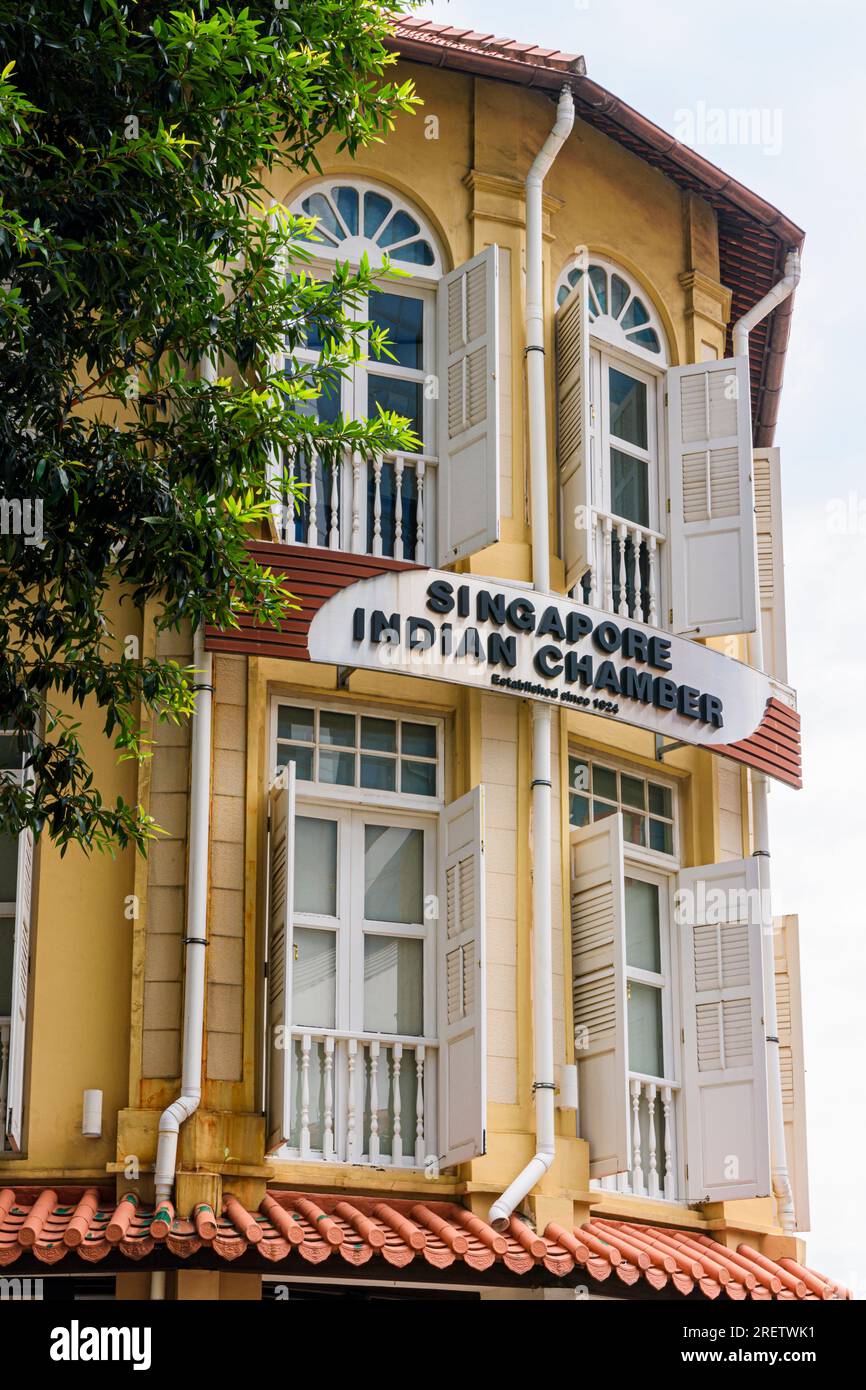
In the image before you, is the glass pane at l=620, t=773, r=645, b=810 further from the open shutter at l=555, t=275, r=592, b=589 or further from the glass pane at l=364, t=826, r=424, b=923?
the glass pane at l=364, t=826, r=424, b=923

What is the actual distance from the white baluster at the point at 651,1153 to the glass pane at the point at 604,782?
6.10ft

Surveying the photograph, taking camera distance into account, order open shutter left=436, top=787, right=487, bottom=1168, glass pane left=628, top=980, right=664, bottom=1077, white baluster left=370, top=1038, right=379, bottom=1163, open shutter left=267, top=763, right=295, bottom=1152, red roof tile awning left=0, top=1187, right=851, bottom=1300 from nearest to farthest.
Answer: red roof tile awning left=0, top=1187, right=851, bottom=1300, open shutter left=267, top=763, right=295, bottom=1152, open shutter left=436, top=787, right=487, bottom=1168, white baluster left=370, top=1038, right=379, bottom=1163, glass pane left=628, top=980, right=664, bottom=1077

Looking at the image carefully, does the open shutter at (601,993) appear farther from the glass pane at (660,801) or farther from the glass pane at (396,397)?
the glass pane at (396,397)

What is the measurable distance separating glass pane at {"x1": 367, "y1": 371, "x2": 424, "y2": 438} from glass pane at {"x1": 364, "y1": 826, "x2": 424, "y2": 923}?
2.57m

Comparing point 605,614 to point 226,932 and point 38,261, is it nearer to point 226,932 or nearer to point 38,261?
point 226,932

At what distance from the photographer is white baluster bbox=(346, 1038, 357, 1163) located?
1226 cm

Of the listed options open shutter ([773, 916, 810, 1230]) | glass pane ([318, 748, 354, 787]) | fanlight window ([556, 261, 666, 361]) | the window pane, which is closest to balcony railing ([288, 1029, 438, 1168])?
glass pane ([318, 748, 354, 787])

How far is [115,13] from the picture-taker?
9.54m

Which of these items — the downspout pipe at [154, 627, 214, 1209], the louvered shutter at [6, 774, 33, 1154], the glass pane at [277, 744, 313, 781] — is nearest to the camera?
the downspout pipe at [154, 627, 214, 1209]

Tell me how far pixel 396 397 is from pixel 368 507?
777 mm

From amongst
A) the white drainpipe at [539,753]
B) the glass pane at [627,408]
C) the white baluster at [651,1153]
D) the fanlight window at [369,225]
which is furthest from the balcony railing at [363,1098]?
the fanlight window at [369,225]

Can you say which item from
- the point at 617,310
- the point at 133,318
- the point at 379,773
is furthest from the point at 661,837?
the point at 133,318
